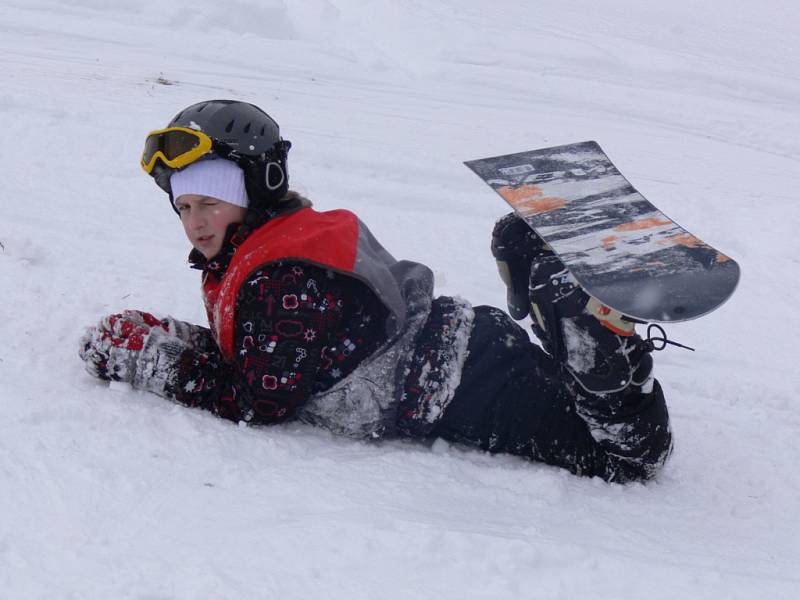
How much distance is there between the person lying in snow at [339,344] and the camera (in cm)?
241

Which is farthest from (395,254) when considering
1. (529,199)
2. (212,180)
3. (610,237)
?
(212,180)

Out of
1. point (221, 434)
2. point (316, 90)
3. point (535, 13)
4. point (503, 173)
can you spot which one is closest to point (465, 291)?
point (503, 173)

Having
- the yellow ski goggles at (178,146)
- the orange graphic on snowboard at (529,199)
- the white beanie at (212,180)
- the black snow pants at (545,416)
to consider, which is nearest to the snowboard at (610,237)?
the orange graphic on snowboard at (529,199)

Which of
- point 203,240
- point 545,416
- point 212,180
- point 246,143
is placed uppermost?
point 246,143

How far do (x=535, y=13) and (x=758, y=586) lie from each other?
9.06 meters

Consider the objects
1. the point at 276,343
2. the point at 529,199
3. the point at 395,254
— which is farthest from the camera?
the point at 395,254

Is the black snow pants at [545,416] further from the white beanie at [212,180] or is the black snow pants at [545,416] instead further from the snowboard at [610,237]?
the white beanie at [212,180]

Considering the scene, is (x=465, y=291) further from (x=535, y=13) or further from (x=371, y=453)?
(x=535, y=13)

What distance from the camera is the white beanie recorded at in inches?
97.7

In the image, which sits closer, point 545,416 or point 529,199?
point 545,416

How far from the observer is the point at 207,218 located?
2525 millimetres

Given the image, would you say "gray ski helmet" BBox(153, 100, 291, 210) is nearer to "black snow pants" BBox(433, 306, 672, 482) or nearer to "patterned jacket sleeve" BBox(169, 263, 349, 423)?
"patterned jacket sleeve" BBox(169, 263, 349, 423)

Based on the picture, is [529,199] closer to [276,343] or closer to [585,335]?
[585,335]

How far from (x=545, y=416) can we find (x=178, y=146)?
1282 mm
